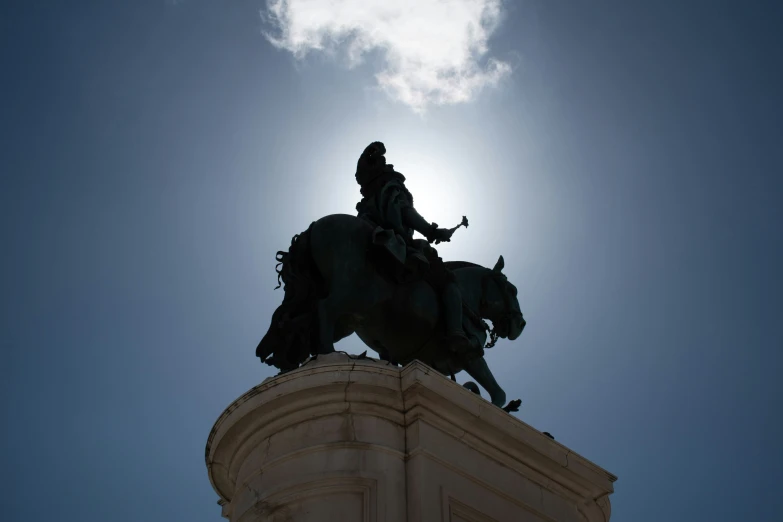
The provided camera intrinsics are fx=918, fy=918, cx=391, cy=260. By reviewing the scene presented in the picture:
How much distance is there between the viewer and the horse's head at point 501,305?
9414 millimetres

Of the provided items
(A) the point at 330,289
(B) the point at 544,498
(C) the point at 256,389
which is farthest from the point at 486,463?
(A) the point at 330,289

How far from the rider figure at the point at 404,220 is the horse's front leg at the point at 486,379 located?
0.27 metres

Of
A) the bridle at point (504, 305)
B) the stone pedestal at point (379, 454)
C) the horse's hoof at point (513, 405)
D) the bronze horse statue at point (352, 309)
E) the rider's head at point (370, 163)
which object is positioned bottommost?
the stone pedestal at point (379, 454)

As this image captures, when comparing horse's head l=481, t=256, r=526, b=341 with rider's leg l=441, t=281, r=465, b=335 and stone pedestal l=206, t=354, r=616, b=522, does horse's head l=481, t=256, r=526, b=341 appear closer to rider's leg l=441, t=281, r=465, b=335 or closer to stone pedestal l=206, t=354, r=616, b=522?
rider's leg l=441, t=281, r=465, b=335

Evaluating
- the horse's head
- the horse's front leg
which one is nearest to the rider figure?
the horse's front leg

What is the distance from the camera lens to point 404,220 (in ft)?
30.0

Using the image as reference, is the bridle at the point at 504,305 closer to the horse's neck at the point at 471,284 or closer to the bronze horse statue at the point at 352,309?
the horse's neck at the point at 471,284

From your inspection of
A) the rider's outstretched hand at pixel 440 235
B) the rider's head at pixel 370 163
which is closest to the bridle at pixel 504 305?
the rider's outstretched hand at pixel 440 235

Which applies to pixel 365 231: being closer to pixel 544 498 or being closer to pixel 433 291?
pixel 433 291

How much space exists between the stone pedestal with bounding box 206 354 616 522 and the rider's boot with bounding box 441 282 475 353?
1.55 meters

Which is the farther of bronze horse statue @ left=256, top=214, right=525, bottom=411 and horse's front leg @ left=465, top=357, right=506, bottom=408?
horse's front leg @ left=465, top=357, right=506, bottom=408

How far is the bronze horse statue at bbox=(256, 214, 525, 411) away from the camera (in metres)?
7.79

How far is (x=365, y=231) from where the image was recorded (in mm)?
8281

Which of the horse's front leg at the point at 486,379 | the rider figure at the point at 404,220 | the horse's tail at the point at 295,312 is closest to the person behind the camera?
the horse's tail at the point at 295,312
